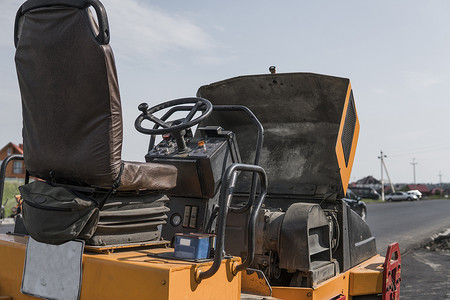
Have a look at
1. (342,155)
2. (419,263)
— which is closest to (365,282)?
(342,155)

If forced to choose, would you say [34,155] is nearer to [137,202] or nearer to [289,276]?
[137,202]

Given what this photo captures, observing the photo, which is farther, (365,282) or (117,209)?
(365,282)

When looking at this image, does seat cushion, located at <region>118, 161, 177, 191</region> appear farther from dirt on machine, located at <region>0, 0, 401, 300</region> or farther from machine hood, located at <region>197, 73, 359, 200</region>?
machine hood, located at <region>197, 73, 359, 200</region>

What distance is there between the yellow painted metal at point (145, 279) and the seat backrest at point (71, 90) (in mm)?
421

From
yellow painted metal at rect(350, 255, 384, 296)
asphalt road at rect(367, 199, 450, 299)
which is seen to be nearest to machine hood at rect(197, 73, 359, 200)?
yellow painted metal at rect(350, 255, 384, 296)

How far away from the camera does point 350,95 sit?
15.6 ft

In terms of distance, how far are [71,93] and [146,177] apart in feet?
2.17

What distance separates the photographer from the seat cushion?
2.76 m

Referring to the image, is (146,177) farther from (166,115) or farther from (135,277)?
(166,115)

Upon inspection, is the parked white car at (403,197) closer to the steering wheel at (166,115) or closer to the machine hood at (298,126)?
the machine hood at (298,126)

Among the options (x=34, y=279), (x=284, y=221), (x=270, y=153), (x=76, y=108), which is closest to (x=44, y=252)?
(x=34, y=279)

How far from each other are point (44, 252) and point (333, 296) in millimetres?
2340

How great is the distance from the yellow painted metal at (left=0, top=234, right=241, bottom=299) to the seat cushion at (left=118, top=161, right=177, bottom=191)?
37 centimetres

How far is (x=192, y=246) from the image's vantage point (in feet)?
8.76
